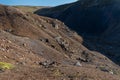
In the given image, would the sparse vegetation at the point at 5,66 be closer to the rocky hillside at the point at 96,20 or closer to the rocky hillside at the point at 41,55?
the rocky hillside at the point at 41,55

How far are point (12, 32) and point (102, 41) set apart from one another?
43.8 m

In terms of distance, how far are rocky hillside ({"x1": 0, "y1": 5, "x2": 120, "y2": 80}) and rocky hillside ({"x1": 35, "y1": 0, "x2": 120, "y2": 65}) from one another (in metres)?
16.7

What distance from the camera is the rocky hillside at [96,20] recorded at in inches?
4285

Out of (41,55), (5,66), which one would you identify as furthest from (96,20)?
(5,66)

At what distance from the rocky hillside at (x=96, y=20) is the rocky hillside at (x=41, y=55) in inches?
659

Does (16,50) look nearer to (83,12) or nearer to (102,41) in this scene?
(102,41)

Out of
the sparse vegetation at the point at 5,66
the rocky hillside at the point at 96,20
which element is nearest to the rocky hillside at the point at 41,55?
the sparse vegetation at the point at 5,66

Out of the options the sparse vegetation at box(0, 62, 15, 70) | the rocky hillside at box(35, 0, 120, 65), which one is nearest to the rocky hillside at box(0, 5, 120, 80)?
the sparse vegetation at box(0, 62, 15, 70)

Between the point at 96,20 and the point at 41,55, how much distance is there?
7948 centimetres

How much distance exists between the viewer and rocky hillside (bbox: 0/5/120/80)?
3883 centimetres

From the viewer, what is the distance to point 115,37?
10788cm

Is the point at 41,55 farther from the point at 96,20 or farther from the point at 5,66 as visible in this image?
the point at 96,20

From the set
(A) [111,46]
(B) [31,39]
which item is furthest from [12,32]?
(A) [111,46]

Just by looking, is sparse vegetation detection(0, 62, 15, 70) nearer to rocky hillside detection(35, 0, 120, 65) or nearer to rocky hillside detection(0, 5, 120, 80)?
rocky hillside detection(0, 5, 120, 80)
